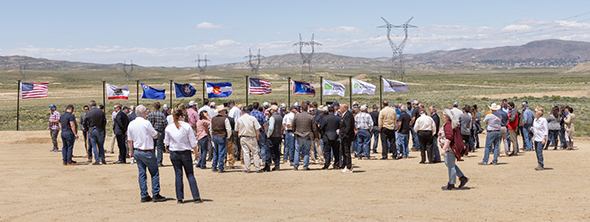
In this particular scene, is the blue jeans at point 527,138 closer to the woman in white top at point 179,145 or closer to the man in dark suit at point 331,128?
the man in dark suit at point 331,128

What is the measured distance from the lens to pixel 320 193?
33.3ft

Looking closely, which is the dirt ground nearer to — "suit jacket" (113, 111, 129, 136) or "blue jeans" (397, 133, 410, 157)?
"blue jeans" (397, 133, 410, 157)

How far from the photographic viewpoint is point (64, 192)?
10.3 metres

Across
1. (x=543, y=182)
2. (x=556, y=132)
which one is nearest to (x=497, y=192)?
(x=543, y=182)

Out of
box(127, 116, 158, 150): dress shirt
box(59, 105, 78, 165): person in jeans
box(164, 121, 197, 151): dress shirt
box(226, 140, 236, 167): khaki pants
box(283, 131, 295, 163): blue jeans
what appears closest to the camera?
box(164, 121, 197, 151): dress shirt

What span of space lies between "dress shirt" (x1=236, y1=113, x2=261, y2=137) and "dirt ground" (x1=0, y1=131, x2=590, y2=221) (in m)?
1.07

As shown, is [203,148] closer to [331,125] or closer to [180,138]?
[331,125]

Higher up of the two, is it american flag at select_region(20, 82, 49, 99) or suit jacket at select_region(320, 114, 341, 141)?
american flag at select_region(20, 82, 49, 99)

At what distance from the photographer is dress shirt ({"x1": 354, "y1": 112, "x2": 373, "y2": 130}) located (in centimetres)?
1451

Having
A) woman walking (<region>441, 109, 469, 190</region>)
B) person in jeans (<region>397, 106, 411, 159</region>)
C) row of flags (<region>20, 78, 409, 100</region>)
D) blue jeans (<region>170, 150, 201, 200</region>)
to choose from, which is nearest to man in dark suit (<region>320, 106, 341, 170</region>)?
person in jeans (<region>397, 106, 411, 159</region>)

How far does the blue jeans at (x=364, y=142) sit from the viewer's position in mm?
14734

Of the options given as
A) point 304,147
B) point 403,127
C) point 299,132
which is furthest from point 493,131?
point 299,132

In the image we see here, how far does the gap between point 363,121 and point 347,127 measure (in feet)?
6.68

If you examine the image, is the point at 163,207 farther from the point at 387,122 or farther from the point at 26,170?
the point at 387,122
